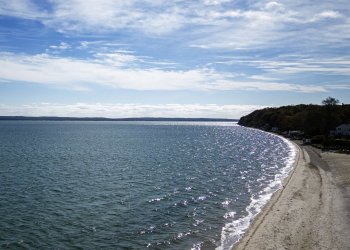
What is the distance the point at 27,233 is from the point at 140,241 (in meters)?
Result: 8.14

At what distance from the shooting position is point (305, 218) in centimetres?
3150

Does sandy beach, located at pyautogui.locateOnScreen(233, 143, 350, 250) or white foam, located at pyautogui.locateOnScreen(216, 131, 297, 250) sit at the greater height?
sandy beach, located at pyautogui.locateOnScreen(233, 143, 350, 250)

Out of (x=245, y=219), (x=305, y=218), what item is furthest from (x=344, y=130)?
(x=245, y=219)

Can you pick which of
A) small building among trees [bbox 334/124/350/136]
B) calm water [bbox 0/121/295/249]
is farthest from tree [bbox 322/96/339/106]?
calm water [bbox 0/121/295/249]

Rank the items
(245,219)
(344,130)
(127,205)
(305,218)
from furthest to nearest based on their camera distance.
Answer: (344,130), (127,205), (245,219), (305,218)

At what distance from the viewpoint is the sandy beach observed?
994 inches

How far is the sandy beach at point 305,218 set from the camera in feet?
82.8

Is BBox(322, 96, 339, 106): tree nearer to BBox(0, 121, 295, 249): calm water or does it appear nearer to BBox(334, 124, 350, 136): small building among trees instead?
BBox(334, 124, 350, 136): small building among trees

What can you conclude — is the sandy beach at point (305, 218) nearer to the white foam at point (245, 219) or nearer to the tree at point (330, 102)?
the white foam at point (245, 219)

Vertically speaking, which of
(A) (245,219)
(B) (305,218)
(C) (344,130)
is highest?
(C) (344,130)

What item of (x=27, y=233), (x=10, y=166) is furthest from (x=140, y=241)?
(x=10, y=166)

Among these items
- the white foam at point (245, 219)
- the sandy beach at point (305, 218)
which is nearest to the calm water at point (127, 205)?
the white foam at point (245, 219)

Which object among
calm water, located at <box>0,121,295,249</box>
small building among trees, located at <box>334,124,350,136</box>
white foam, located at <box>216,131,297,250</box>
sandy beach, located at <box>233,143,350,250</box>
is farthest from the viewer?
small building among trees, located at <box>334,124,350,136</box>

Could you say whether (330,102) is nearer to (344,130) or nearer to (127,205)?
(344,130)
